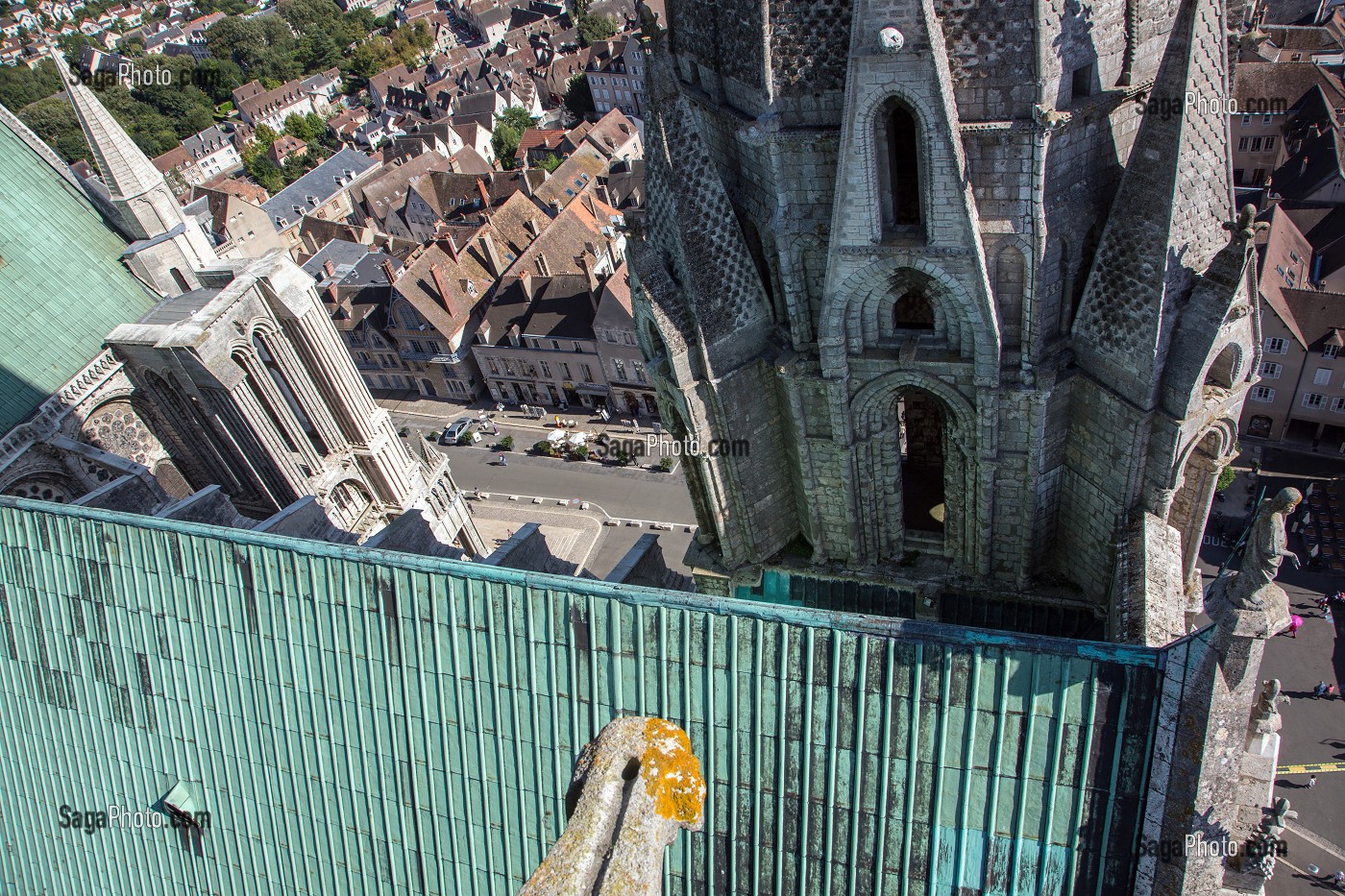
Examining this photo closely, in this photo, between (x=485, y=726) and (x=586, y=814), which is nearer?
(x=586, y=814)

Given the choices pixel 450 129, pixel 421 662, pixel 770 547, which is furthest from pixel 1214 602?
pixel 450 129

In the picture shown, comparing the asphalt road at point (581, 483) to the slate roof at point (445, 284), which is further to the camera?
the slate roof at point (445, 284)

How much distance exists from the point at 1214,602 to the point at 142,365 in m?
33.9

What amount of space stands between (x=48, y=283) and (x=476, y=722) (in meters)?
31.5

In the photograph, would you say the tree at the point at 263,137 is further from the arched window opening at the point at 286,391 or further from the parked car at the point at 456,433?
the arched window opening at the point at 286,391

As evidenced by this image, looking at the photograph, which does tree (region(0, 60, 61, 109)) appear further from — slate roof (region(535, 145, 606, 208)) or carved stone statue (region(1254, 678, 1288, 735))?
carved stone statue (region(1254, 678, 1288, 735))

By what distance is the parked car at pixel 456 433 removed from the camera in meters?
71.9

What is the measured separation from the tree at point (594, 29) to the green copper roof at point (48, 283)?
11268cm

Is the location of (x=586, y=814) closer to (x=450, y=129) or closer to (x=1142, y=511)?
(x=1142, y=511)

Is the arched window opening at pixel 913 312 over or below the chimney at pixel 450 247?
over

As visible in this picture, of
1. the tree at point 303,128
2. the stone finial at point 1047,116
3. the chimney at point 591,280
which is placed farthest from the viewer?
the tree at point 303,128

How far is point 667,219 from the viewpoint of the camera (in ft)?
57.9

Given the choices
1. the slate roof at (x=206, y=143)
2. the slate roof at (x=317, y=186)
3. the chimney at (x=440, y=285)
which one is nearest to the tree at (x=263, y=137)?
the slate roof at (x=206, y=143)

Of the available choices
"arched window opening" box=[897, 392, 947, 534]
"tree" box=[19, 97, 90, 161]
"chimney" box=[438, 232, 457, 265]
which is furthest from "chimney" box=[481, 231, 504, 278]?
"tree" box=[19, 97, 90, 161]
